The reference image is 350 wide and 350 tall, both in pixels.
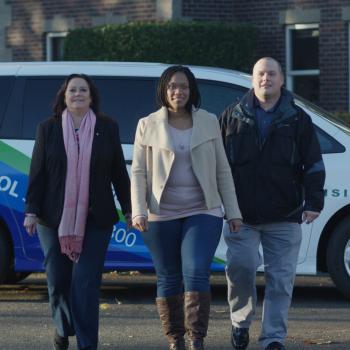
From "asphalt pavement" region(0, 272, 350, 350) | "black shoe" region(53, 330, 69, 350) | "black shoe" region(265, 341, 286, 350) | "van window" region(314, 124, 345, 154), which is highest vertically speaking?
"van window" region(314, 124, 345, 154)

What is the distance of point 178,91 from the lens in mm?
7062

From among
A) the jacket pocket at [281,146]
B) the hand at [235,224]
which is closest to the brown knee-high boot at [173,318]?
the hand at [235,224]

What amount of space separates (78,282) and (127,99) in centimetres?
315

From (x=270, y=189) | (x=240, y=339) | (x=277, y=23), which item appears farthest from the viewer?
(x=277, y=23)

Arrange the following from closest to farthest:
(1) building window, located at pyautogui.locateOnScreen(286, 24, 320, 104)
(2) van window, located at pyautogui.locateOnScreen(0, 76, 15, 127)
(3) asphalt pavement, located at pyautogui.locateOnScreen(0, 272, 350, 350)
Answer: (3) asphalt pavement, located at pyautogui.locateOnScreen(0, 272, 350, 350)
(2) van window, located at pyautogui.locateOnScreen(0, 76, 15, 127)
(1) building window, located at pyautogui.locateOnScreen(286, 24, 320, 104)

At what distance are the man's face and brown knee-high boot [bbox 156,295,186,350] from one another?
4.35ft

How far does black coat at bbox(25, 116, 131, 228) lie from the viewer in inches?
276

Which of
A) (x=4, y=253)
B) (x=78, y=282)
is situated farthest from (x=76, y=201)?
(x=4, y=253)

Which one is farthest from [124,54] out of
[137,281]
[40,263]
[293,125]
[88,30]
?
[293,125]

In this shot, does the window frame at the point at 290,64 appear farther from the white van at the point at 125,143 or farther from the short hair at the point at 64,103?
the short hair at the point at 64,103

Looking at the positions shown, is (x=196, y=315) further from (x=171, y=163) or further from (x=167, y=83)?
(x=167, y=83)

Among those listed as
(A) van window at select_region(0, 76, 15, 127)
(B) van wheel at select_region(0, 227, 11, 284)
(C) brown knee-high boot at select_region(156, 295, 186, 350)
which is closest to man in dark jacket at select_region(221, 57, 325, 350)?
(C) brown knee-high boot at select_region(156, 295, 186, 350)

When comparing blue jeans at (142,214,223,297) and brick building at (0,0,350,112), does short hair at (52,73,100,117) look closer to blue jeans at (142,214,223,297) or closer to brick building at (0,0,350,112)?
blue jeans at (142,214,223,297)

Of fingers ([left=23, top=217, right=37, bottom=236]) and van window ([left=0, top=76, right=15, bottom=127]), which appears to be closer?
fingers ([left=23, top=217, right=37, bottom=236])
